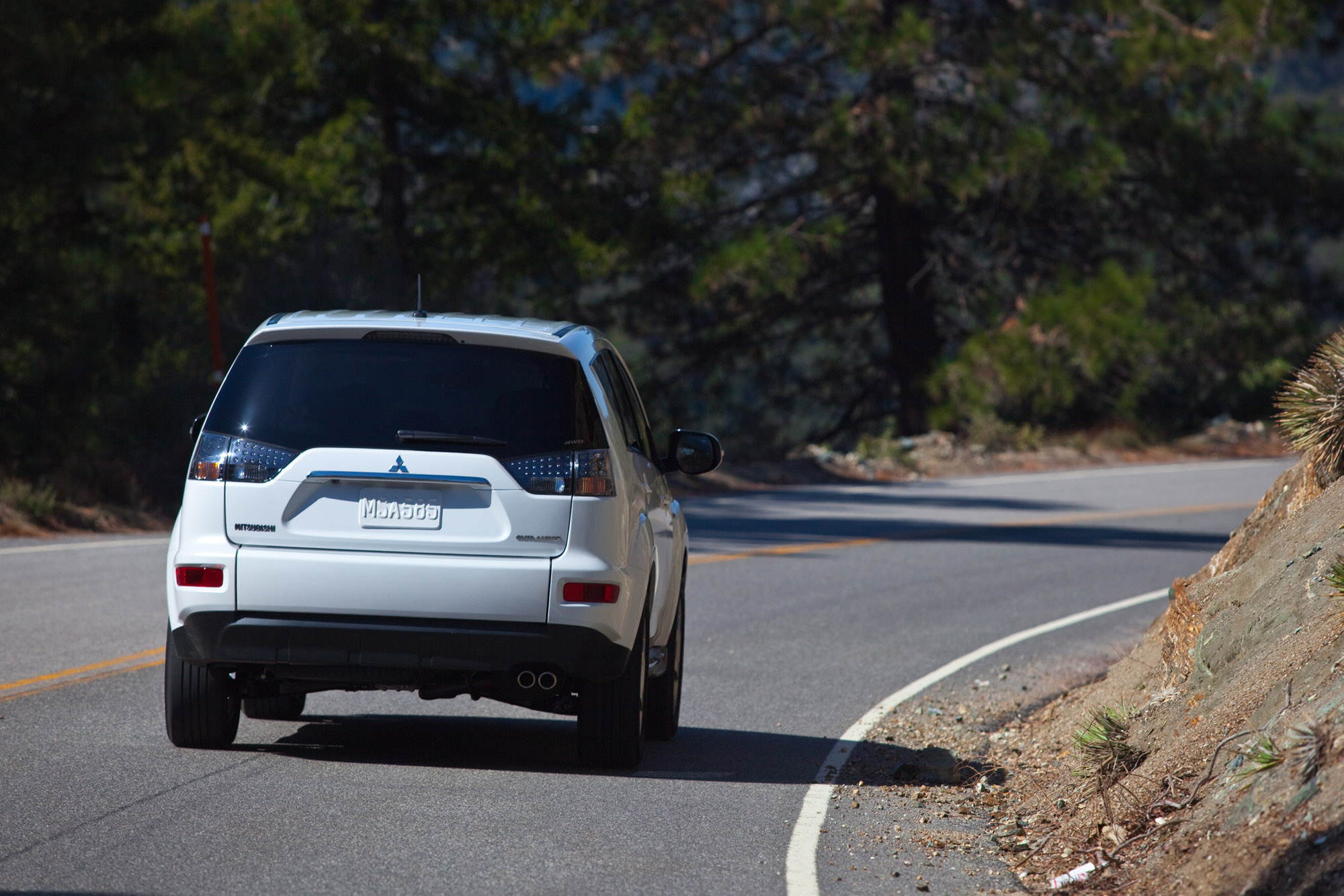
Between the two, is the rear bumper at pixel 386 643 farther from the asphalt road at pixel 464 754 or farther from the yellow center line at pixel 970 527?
the yellow center line at pixel 970 527

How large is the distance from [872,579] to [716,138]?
17210 millimetres

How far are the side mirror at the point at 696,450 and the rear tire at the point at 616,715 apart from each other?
109 centimetres

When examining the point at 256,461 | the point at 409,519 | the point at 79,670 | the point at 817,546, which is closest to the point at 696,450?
the point at 409,519

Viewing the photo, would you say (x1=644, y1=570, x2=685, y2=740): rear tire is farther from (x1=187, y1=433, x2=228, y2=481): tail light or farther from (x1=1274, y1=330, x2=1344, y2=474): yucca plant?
(x1=1274, y1=330, x2=1344, y2=474): yucca plant

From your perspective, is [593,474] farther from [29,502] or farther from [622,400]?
[29,502]

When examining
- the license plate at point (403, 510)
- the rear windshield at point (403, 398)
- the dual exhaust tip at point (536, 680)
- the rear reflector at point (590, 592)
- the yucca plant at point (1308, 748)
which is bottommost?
the dual exhaust tip at point (536, 680)

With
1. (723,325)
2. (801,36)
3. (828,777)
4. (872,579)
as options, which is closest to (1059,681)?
(828,777)

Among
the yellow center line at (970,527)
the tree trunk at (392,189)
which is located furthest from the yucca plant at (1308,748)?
the tree trunk at (392,189)

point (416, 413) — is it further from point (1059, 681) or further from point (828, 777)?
point (1059, 681)

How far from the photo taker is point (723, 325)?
3491 cm

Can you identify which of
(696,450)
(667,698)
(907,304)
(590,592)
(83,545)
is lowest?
(83,545)

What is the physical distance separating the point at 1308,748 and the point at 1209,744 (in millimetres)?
1054

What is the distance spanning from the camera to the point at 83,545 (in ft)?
50.8

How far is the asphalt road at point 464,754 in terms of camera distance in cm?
566
